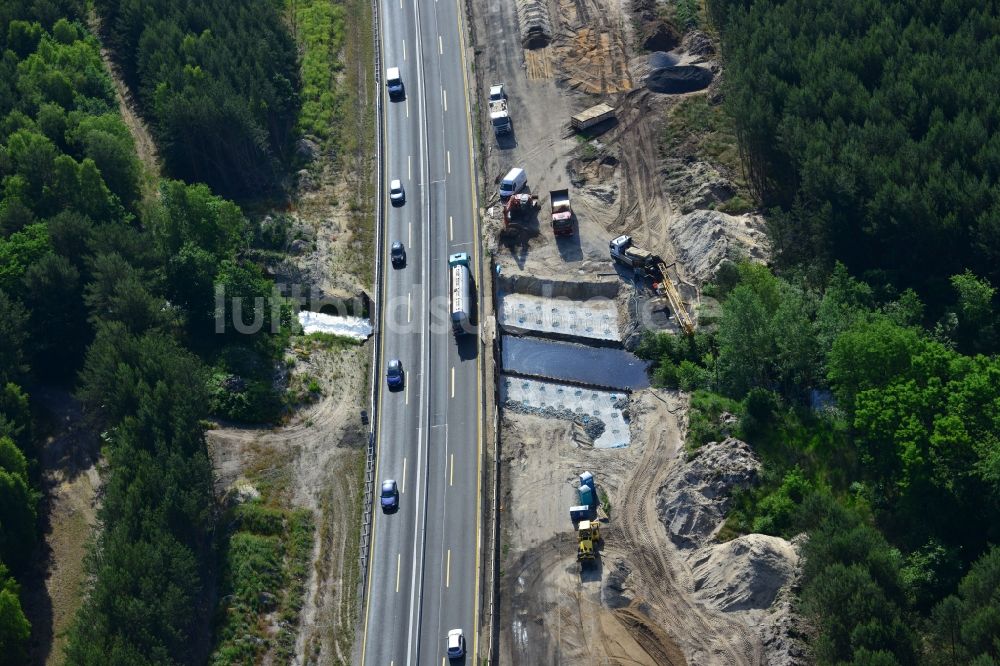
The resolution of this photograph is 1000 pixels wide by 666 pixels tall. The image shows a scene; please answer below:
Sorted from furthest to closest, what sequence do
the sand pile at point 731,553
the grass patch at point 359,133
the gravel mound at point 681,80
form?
the gravel mound at point 681,80
the grass patch at point 359,133
the sand pile at point 731,553

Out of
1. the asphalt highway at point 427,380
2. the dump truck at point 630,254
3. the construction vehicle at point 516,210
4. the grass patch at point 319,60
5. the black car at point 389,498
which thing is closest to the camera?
the asphalt highway at point 427,380

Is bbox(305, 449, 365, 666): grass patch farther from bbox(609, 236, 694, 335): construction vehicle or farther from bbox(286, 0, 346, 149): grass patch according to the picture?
bbox(286, 0, 346, 149): grass patch

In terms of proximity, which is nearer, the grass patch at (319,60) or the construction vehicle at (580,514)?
the construction vehicle at (580,514)

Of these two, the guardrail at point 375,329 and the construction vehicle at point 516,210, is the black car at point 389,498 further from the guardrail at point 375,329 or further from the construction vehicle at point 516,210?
the construction vehicle at point 516,210

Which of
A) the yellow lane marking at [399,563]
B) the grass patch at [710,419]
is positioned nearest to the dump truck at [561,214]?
the grass patch at [710,419]

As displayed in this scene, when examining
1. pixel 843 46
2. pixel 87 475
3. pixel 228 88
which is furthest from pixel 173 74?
pixel 843 46

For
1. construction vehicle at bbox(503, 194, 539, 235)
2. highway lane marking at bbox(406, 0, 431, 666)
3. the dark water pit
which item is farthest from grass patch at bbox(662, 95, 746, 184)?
highway lane marking at bbox(406, 0, 431, 666)
